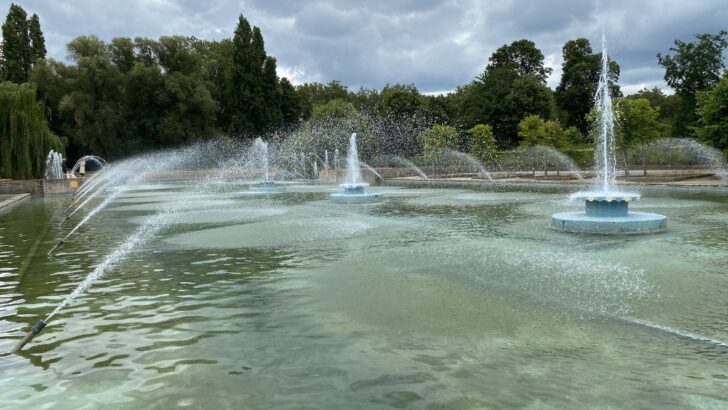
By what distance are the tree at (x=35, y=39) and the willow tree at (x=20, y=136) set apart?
29.1 meters

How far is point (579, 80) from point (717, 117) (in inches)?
1549

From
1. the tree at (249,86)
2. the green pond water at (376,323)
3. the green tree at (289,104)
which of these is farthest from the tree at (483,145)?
the green pond water at (376,323)

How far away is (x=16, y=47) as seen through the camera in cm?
5666

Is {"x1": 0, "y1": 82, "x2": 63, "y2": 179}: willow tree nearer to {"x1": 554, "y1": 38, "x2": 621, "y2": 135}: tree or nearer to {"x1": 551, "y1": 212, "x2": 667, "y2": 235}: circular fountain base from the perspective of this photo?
{"x1": 551, "y1": 212, "x2": 667, "y2": 235}: circular fountain base

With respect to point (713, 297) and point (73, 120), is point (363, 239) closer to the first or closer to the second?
point (713, 297)

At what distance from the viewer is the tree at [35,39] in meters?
58.2

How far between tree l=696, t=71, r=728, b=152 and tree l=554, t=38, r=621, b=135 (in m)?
35.4

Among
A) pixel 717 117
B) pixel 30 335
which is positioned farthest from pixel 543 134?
pixel 30 335

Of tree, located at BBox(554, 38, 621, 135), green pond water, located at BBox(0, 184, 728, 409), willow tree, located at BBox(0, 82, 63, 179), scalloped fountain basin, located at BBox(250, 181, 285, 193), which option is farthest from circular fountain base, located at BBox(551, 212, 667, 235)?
tree, located at BBox(554, 38, 621, 135)

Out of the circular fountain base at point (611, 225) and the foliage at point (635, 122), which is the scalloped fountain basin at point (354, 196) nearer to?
the circular fountain base at point (611, 225)

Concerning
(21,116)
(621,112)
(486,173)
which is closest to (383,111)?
(486,173)

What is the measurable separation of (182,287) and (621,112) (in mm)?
34716

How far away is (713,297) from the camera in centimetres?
664

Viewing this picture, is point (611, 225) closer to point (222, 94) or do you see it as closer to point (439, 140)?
point (439, 140)
